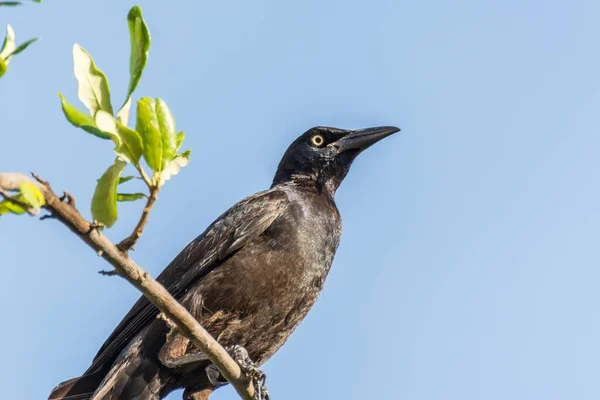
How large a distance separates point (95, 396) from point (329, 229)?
2.25m

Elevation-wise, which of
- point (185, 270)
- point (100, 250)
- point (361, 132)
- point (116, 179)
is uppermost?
point (361, 132)

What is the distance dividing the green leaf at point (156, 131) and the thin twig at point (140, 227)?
9 cm

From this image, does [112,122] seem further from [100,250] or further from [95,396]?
[95,396]

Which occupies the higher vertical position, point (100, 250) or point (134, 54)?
point (134, 54)

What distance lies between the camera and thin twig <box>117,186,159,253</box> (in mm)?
2951

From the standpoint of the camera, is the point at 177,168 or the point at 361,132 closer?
the point at 177,168

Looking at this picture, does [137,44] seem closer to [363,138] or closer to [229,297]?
[229,297]

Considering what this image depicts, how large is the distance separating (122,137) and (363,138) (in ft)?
15.9

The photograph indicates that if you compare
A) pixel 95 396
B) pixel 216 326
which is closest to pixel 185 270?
pixel 216 326

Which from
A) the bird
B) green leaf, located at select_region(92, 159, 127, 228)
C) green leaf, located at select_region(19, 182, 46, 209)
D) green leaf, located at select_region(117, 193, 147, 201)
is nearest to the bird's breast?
the bird

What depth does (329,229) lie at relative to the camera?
684 centimetres

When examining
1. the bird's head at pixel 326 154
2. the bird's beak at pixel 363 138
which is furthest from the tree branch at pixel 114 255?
the bird's beak at pixel 363 138

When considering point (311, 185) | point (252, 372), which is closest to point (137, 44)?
point (252, 372)

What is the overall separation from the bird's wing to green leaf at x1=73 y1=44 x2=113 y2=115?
3.64 m
